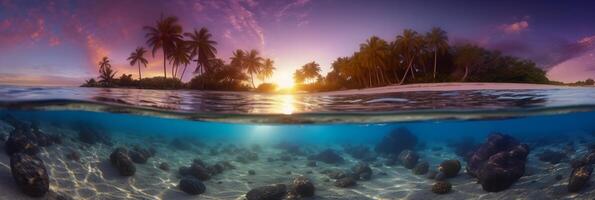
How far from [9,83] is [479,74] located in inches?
1128

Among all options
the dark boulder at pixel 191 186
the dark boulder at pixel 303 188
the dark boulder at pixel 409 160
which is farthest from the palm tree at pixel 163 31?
the dark boulder at pixel 409 160

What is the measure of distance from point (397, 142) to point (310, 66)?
31.8 ft

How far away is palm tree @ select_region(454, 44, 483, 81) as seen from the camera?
86.3 ft

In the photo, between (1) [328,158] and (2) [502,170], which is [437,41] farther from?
(2) [502,170]

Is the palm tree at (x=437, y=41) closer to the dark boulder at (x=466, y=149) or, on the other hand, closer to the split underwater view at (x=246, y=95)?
the dark boulder at (x=466, y=149)

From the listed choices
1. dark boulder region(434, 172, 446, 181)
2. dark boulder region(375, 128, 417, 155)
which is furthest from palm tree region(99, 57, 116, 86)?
dark boulder region(375, 128, 417, 155)

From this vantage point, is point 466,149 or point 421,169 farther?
point 466,149

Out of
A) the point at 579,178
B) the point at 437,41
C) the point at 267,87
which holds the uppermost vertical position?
the point at 437,41

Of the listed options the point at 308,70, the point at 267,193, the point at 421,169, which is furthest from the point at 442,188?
the point at 308,70

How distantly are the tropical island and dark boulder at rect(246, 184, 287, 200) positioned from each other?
502 centimetres

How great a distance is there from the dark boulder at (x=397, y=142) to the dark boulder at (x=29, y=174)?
2203 cm

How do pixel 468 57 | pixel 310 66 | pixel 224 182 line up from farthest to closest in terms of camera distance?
1. pixel 468 57
2. pixel 310 66
3. pixel 224 182

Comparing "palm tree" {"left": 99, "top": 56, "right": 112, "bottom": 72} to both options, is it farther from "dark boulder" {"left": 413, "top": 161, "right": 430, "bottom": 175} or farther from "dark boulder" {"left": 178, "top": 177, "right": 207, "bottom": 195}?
"dark boulder" {"left": 413, "top": 161, "right": 430, "bottom": 175}

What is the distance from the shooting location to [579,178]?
11906 millimetres
